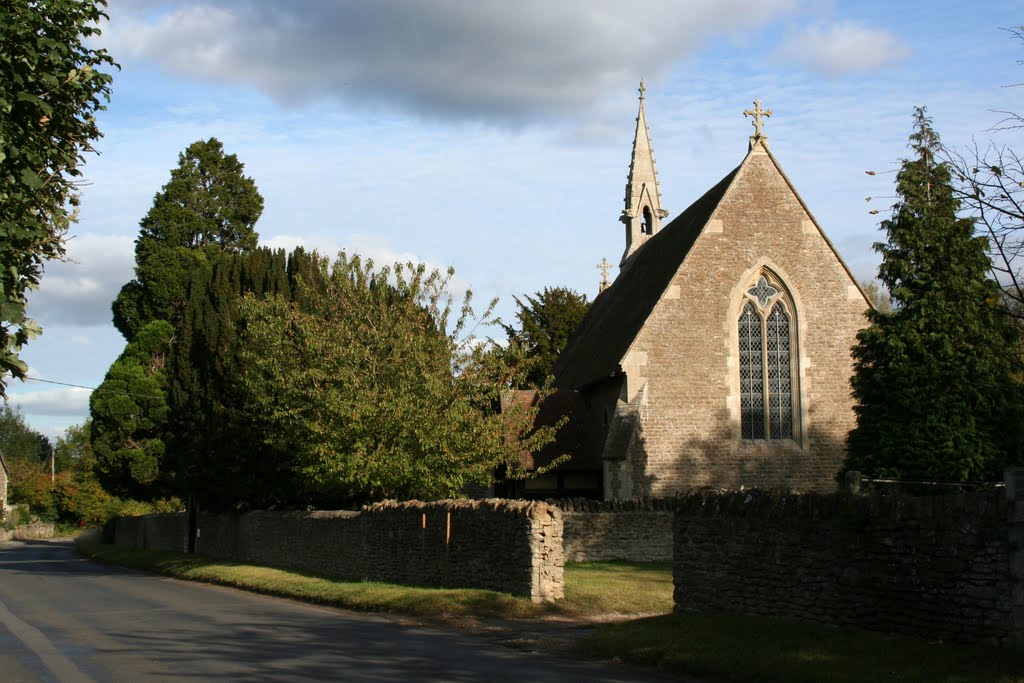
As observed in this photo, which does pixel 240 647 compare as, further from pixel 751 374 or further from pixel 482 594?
pixel 751 374

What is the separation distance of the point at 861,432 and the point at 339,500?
47.1ft

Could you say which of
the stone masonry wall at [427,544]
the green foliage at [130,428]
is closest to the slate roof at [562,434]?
the stone masonry wall at [427,544]

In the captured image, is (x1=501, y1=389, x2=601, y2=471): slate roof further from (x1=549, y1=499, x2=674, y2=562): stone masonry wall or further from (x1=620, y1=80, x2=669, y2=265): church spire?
(x1=620, y1=80, x2=669, y2=265): church spire

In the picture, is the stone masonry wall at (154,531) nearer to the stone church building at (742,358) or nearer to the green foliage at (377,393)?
the green foliage at (377,393)

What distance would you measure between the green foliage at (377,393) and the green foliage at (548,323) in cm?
1981

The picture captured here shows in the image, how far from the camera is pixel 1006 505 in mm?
9484

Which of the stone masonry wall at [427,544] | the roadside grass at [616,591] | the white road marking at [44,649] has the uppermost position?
the stone masonry wall at [427,544]

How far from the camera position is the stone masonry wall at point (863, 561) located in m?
9.61

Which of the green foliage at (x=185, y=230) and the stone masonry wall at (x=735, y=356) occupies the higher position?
the green foliage at (x=185, y=230)

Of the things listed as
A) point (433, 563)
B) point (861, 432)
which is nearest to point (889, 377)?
point (861, 432)

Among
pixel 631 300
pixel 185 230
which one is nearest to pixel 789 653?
pixel 631 300

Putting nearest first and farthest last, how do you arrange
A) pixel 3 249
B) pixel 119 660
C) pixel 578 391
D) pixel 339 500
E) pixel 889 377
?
pixel 3 249 < pixel 119 660 < pixel 889 377 < pixel 339 500 < pixel 578 391

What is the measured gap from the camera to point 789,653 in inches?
412

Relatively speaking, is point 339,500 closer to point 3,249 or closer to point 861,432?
point 861,432
